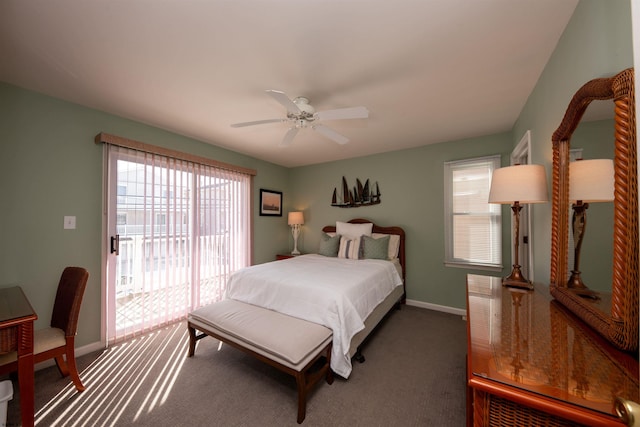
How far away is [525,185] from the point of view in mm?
1460

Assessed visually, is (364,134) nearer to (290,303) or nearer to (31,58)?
(290,303)

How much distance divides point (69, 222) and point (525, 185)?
3715 mm

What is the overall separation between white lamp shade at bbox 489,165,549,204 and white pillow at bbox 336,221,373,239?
90.7 inches

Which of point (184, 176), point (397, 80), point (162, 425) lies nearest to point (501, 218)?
→ point (397, 80)

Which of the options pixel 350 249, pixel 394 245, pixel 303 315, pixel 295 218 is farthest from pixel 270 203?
pixel 303 315

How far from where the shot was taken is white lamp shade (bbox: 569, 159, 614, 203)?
88cm

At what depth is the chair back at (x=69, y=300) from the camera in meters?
1.75

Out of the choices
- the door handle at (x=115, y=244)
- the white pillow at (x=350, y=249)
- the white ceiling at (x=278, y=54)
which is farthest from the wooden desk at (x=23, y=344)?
the white pillow at (x=350, y=249)

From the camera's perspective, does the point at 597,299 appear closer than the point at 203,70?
Yes

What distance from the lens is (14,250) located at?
6.34ft

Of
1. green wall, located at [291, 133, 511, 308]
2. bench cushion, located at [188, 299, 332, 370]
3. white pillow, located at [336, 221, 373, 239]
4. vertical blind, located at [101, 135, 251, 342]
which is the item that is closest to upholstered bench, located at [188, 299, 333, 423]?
bench cushion, located at [188, 299, 332, 370]

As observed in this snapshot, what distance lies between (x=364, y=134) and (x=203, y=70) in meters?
1.97

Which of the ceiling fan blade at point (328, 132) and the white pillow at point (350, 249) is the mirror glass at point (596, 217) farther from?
the white pillow at point (350, 249)

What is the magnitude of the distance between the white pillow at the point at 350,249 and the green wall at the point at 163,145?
63 centimetres
